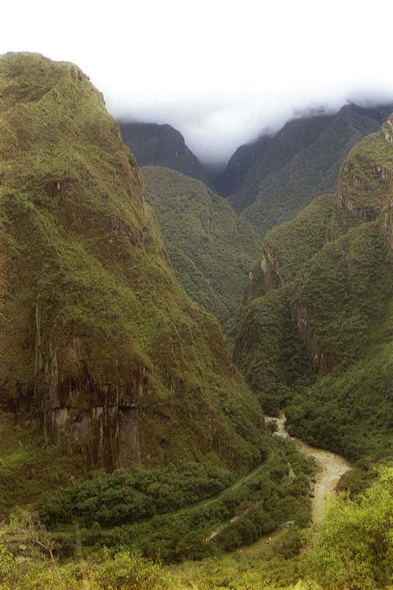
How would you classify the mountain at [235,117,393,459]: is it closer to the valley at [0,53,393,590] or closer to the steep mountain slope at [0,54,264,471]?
the valley at [0,53,393,590]

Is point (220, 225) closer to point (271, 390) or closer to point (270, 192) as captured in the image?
point (270, 192)

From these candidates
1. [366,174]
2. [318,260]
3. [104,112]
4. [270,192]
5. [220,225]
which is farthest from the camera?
[270,192]

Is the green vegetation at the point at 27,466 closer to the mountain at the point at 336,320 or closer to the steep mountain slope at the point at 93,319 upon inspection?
the steep mountain slope at the point at 93,319

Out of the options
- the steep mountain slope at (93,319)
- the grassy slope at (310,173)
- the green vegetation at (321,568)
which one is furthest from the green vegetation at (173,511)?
the grassy slope at (310,173)

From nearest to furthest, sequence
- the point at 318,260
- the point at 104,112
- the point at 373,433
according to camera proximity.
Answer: the point at 373,433 < the point at 104,112 < the point at 318,260

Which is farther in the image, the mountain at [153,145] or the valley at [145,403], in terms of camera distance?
the mountain at [153,145]

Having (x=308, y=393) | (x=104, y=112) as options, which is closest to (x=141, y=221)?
(x=104, y=112)
